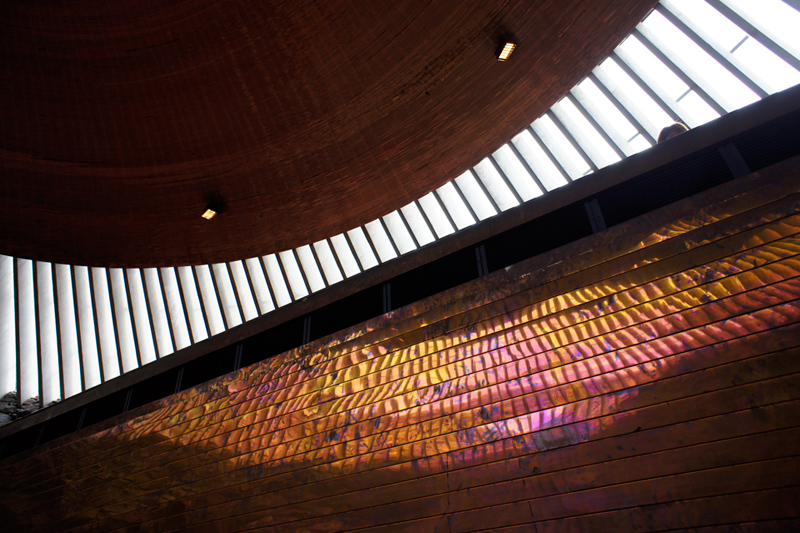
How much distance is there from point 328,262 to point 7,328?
7.57m

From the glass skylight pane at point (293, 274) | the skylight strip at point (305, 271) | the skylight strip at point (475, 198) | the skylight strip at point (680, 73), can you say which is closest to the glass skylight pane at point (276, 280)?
the glass skylight pane at point (293, 274)

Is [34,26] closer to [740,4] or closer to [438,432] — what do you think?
[438,432]

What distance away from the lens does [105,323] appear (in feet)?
32.0

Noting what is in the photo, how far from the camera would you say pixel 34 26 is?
4.02m

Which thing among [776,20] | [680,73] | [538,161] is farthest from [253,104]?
[776,20]

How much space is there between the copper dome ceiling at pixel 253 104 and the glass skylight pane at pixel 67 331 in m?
4.82

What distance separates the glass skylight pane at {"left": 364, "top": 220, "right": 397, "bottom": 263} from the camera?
28.4ft

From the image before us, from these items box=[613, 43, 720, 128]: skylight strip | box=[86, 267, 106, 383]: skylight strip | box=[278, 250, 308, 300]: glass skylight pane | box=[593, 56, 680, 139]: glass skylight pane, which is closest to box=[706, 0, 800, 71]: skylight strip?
box=[613, 43, 720, 128]: skylight strip

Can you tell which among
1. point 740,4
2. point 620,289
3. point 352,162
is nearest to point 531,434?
point 620,289

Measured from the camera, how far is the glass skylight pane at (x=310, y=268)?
9000mm

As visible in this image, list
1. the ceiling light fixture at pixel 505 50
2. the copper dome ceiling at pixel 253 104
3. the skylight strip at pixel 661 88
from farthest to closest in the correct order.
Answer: the skylight strip at pixel 661 88
the ceiling light fixture at pixel 505 50
the copper dome ceiling at pixel 253 104

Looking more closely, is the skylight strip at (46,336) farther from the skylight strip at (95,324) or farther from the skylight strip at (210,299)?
the skylight strip at (210,299)

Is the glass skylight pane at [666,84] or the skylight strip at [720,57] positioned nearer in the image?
the skylight strip at [720,57]

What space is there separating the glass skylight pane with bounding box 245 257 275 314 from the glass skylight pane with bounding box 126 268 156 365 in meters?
2.35
